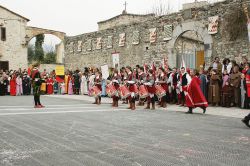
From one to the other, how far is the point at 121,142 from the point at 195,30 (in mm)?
13362

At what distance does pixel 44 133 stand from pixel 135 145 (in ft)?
7.01

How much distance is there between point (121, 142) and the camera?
621 cm

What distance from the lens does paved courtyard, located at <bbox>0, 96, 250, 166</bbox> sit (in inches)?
193

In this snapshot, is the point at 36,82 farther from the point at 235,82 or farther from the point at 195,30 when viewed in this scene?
the point at 195,30

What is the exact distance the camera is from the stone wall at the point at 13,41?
37.9m

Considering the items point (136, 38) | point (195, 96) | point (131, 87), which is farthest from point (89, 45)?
point (195, 96)

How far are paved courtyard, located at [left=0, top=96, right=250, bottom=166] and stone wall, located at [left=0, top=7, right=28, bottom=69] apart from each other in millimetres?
30765

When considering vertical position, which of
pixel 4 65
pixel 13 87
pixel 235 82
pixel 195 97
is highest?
pixel 4 65

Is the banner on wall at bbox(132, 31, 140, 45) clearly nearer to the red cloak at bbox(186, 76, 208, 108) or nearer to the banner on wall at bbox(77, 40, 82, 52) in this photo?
the banner on wall at bbox(77, 40, 82, 52)

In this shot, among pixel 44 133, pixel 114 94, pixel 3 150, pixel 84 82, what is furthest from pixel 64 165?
pixel 84 82

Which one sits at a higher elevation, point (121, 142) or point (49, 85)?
point (49, 85)

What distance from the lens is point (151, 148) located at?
573 cm

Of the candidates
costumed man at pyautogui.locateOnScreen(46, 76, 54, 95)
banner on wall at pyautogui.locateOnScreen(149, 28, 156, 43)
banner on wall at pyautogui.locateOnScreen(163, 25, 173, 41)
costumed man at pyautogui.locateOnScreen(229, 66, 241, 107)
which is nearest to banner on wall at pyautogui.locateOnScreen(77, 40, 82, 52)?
costumed man at pyautogui.locateOnScreen(46, 76, 54, 95)

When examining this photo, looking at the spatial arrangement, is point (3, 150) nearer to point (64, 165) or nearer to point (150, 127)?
point (64, 165)
